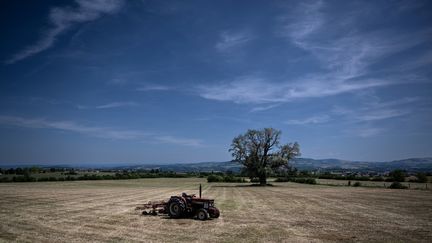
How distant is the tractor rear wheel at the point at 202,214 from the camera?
19.0 meters

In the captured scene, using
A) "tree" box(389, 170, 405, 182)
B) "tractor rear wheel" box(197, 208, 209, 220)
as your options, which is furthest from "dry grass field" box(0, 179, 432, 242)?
"tree" box(389, 170, 405, 182)

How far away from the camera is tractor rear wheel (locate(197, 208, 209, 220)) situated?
1900cm

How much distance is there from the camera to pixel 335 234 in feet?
50.0

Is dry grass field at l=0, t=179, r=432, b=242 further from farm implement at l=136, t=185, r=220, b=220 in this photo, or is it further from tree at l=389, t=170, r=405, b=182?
tree at l=389, t=170, r=405, b=182

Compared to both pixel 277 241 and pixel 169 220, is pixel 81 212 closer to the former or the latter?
pixel 169 220

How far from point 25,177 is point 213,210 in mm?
65355

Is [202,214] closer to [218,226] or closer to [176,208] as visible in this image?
[176,208]

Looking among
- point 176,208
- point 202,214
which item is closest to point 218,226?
point 202,214

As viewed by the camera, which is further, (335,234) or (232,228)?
(232,228)

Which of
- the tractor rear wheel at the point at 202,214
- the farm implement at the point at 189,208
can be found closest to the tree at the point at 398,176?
the farm implement at the point at 189,208

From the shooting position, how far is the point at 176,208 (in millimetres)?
20047

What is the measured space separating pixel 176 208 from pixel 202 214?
1.82m

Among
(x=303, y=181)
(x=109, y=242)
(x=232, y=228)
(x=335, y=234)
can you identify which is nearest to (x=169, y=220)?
(x=232, y=228)

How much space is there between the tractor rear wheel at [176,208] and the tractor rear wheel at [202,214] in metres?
1.15
